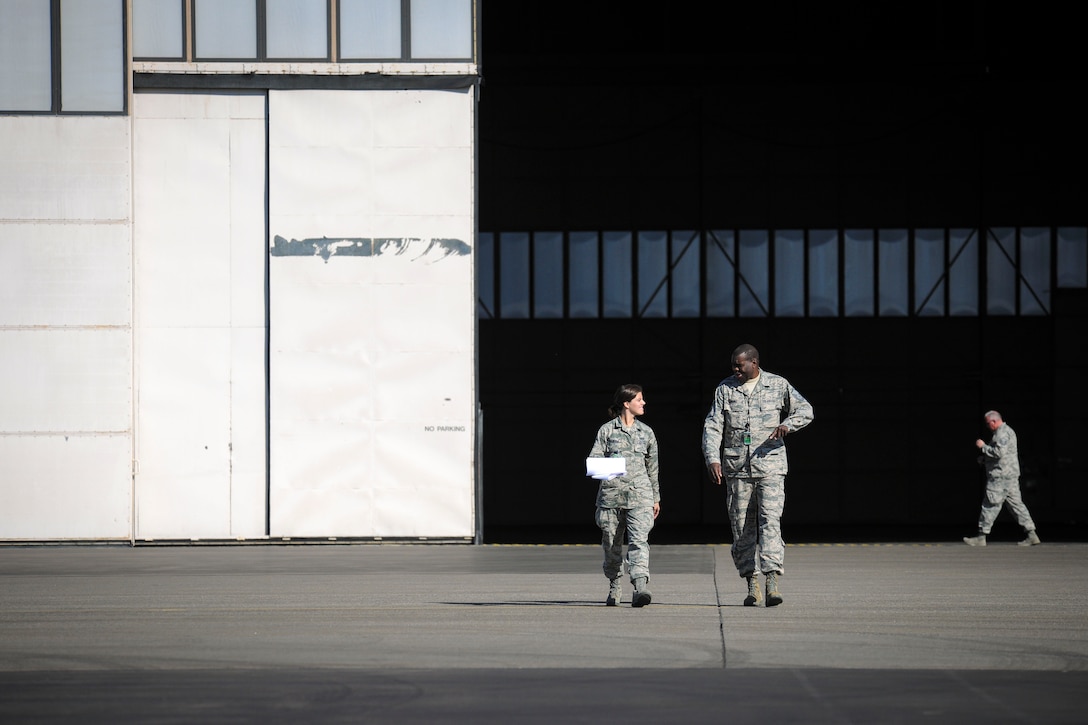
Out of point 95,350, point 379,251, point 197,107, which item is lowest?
point 95,350

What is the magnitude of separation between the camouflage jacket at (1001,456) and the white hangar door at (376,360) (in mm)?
7818

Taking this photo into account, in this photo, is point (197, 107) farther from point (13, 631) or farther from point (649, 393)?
point (649, 393)

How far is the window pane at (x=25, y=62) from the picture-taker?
2267cm

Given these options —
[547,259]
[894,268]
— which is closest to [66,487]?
[547,259]

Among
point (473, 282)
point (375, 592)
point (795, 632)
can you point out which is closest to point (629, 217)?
point (473, 282)

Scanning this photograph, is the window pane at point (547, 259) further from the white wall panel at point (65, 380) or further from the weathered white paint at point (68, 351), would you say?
the white wall panel at point (65, 380)

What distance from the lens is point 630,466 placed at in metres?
13.6

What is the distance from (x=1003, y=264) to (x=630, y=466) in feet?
97.7

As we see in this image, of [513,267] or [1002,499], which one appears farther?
[513,267]

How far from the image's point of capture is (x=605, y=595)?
1477 centimetres

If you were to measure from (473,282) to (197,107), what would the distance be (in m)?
4.84

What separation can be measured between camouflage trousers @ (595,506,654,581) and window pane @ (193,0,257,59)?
11931 mm

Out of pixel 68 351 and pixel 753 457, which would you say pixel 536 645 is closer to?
pixel 753 457

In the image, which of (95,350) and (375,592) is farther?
(95,350)
